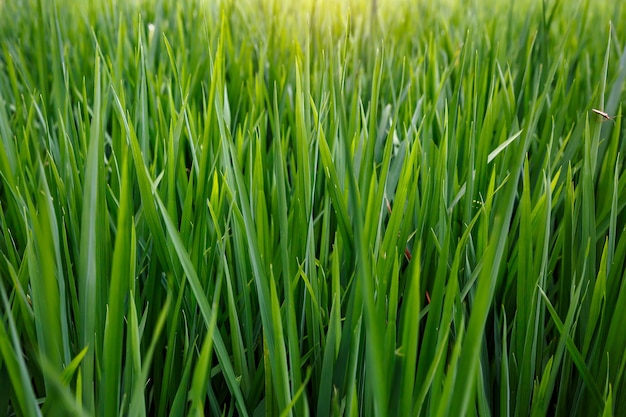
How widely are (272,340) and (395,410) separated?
3.6 inches

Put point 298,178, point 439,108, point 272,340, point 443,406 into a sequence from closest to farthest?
point 443,406 → point 272,340 → point 298,178 → point 439,108

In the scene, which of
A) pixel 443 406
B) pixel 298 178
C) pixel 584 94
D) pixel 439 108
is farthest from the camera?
→ pixel 584 94

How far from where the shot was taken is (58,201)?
51 centimetres

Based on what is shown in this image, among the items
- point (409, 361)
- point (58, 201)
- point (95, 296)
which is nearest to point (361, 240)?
point (409, 361)

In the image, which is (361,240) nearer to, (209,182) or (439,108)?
(209,182)

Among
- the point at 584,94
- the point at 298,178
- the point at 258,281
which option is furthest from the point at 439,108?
the point at 258,281

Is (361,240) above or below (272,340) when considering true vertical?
above

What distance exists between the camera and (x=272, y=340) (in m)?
0.37

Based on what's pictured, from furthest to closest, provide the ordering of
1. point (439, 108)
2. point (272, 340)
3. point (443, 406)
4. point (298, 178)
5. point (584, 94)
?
point (584, 94) < point (439, 108) < point (298, 178) < point (272, 340) < point (443, 406)

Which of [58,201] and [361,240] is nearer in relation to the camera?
[361,240]

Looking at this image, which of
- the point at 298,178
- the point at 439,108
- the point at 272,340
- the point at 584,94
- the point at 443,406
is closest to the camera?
the point at 443,406

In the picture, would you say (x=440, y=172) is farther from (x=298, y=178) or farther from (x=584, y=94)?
(x=584, y=94)

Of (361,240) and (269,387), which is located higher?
(361,240)

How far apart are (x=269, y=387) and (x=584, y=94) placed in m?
0.84
